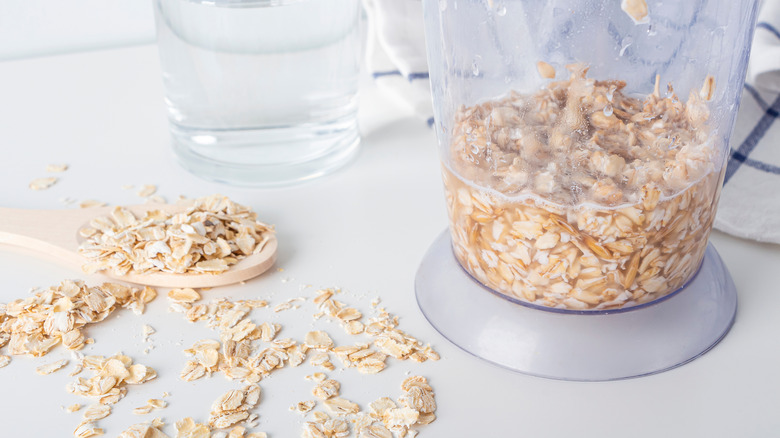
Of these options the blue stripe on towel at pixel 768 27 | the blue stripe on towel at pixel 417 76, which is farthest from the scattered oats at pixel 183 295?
the blue stripe on towel at pixel 768 27

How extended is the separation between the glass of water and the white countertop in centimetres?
2

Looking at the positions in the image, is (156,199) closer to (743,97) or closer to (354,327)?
(354,327)

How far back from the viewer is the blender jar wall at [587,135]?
44cm

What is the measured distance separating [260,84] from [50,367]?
0.27 m

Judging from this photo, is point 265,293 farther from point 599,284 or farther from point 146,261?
point 599,284

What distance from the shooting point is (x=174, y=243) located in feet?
1.77

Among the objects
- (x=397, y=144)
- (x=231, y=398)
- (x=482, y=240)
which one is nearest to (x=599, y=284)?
(x=482, y=240)

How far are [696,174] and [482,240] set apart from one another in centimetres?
12

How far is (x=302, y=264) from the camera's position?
57 cm

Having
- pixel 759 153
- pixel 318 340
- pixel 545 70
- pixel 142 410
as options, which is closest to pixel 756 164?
pixel 759 153

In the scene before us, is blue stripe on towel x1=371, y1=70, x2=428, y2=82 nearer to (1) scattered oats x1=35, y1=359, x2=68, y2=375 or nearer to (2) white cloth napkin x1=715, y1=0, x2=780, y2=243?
(2) white cloth napkin x1=715, y1=0, x2=780, y2=243

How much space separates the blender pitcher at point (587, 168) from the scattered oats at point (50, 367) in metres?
0.21

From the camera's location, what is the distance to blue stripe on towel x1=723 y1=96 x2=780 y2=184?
63cm

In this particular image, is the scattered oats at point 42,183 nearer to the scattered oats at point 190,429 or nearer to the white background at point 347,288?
the white background at point 347,288
